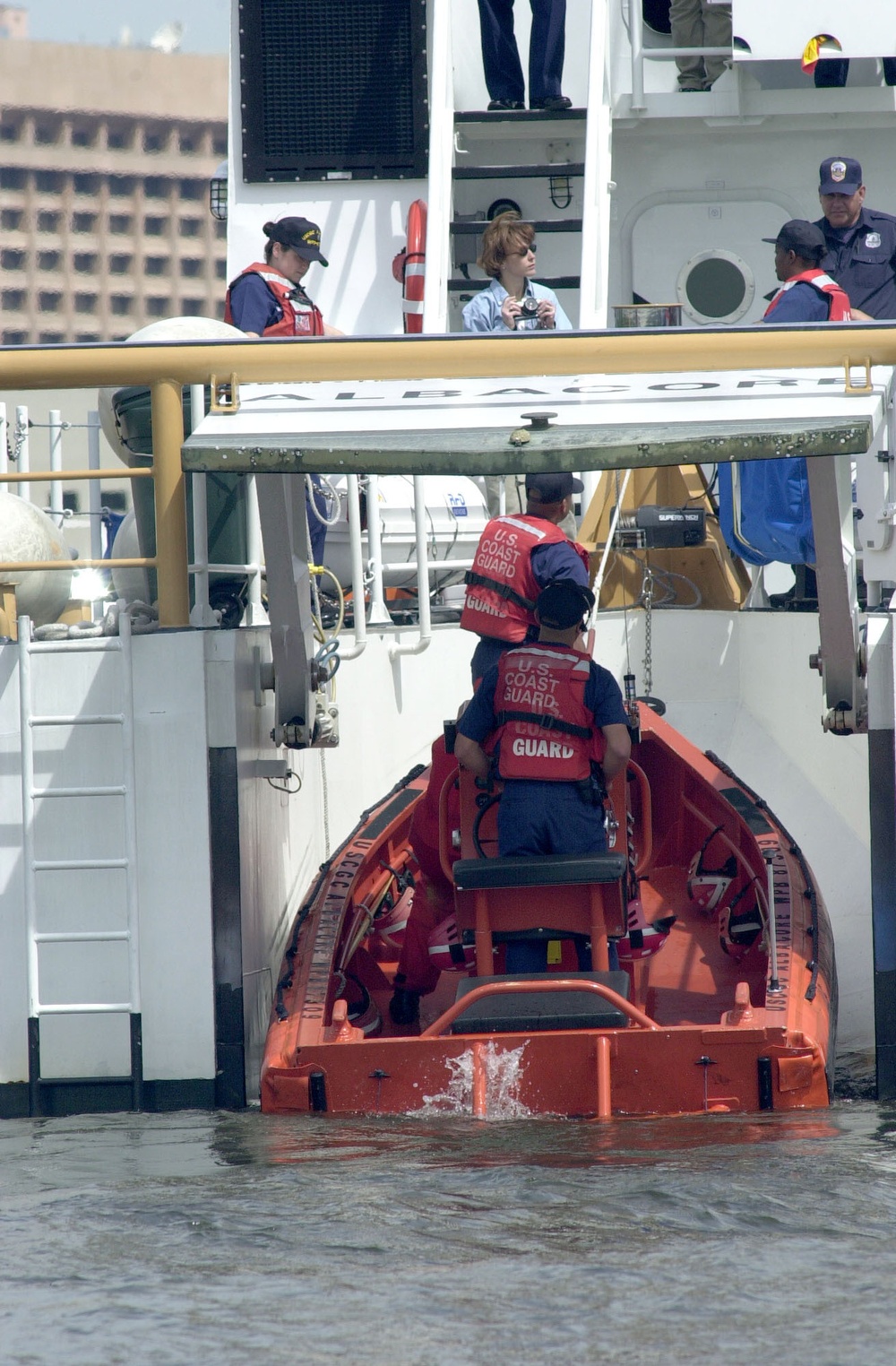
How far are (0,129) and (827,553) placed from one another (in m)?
66.5

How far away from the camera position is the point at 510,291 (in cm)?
906

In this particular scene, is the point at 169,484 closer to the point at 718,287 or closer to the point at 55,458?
the point at 55,458

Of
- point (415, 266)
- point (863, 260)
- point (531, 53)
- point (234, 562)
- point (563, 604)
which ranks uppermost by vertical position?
point (531, 53)

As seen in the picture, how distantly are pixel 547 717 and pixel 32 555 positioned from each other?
340 centimetres

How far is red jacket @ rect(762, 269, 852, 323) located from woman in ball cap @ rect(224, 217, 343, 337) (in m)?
2.05

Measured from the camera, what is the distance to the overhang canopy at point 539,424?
4953 mm

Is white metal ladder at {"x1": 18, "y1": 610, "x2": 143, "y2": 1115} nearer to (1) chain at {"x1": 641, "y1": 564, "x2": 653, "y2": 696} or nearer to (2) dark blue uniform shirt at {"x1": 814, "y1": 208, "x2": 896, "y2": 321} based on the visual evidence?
(1) chain at {"x1": 641, "y1": 564, "x2": 653, "y2": 696}

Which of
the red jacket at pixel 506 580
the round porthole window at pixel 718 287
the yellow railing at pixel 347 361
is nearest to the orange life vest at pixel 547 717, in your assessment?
the red jacket at pixel 506 580

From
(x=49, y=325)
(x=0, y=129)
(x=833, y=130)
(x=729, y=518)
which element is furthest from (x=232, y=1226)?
(x=0, y=129)

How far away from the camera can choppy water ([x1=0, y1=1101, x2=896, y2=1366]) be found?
346 centimetres

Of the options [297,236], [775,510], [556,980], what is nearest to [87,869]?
[556,980]

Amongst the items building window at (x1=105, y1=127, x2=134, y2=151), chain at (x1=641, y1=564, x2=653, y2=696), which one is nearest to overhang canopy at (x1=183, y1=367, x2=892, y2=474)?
chain at (x1=641, y1=564, x2=653, y2=696)

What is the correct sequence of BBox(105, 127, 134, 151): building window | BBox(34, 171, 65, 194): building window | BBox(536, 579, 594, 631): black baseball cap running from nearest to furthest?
BBox(536, 579, 594, 631): black baseball cap
BBox(34, 171, 65, 194): building window
BBox(105, 127, 134, 151): building window

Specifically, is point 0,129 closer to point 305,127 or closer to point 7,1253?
point 305,127
